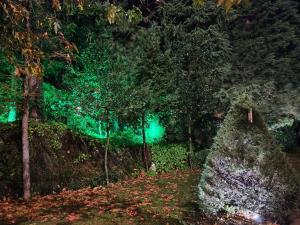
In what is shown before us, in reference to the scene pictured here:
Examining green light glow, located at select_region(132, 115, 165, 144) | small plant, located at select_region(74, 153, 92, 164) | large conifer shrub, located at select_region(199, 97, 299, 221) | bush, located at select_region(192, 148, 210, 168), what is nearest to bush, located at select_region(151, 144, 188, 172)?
bush, located at select_region(192, 148, 210, 168)

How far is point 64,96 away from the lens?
59.0 feet

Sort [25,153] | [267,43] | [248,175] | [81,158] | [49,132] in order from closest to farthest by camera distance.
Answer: [248,175], [25,153], [49,132], [81,158], [267,43]

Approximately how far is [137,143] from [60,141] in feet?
18.8

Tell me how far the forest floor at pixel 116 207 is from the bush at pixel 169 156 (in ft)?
15.1

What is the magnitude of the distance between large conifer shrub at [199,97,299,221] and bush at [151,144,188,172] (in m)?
11.5

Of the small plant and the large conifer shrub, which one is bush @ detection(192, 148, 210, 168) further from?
the large conifer shrub

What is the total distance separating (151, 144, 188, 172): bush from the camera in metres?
20.9

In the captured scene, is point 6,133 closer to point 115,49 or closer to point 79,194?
point 79,194

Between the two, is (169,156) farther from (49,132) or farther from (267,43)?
(267,43)

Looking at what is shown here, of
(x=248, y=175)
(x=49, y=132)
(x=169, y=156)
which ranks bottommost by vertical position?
(x=248, y=175)

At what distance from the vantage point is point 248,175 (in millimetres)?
8922

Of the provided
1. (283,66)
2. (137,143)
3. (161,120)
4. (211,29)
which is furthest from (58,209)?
(283,66)

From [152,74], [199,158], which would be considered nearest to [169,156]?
[199,158]

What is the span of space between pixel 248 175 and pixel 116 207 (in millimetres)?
4736
